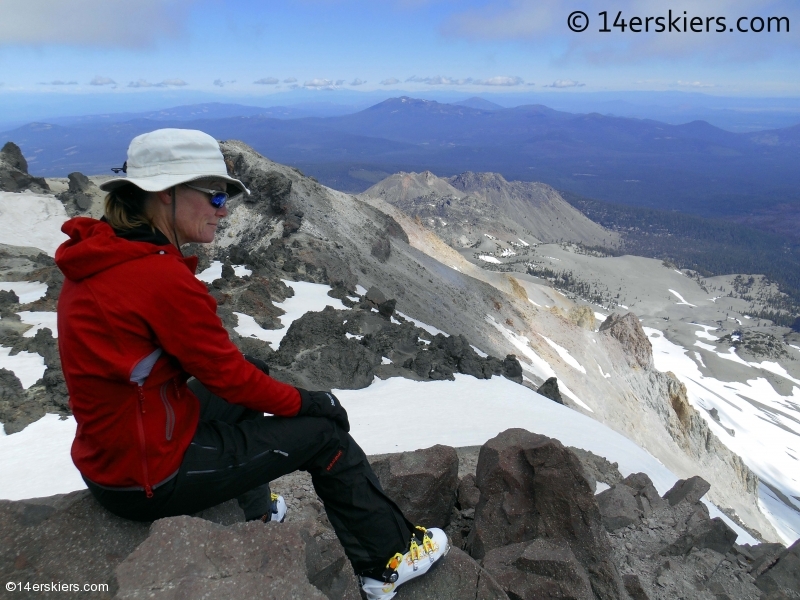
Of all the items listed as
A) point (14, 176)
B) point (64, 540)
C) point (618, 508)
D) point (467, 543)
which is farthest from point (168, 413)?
point (14, 176)

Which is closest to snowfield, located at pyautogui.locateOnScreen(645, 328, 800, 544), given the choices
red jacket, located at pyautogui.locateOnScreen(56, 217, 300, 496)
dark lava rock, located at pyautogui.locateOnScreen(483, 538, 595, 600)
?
dark lava rock, located at pyautogui.locateOnScreen(483, 538, 595, 600)

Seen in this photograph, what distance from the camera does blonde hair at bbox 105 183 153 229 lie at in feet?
12.1

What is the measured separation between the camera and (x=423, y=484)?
6.70 m

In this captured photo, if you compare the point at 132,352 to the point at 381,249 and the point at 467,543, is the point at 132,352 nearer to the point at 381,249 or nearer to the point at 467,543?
the point at 467,543

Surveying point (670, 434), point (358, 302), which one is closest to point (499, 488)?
point (358, 302)

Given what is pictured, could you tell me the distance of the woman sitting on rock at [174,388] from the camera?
3393mm

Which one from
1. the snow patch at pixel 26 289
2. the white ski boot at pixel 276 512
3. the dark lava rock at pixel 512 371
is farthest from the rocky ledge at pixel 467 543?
the snow patch at pixel 26 289

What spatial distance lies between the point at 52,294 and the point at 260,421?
15703mm

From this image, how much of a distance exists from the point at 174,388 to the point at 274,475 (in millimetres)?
1093

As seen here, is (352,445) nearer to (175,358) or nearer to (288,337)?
(175,358)

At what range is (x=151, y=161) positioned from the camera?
371cm

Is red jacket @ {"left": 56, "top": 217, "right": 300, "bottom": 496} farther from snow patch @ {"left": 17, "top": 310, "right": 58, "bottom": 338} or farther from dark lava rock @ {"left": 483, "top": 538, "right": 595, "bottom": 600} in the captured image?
snow patch @ {"left": 17, "top": 310, "right": 58, "bottom": 338}

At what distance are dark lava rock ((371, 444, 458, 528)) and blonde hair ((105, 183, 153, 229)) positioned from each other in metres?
4.48

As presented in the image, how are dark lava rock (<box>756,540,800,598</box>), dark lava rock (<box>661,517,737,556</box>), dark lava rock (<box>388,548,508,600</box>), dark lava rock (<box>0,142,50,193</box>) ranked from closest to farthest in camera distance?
dark lava rock (<box>388,548,508,600</box>) → dark lava rock (<box>756,540,800,598</box>) → dark lava rock (<box>661,517,737,556</box>) → dark lava rock (<box>0,142,50,193</box>)
